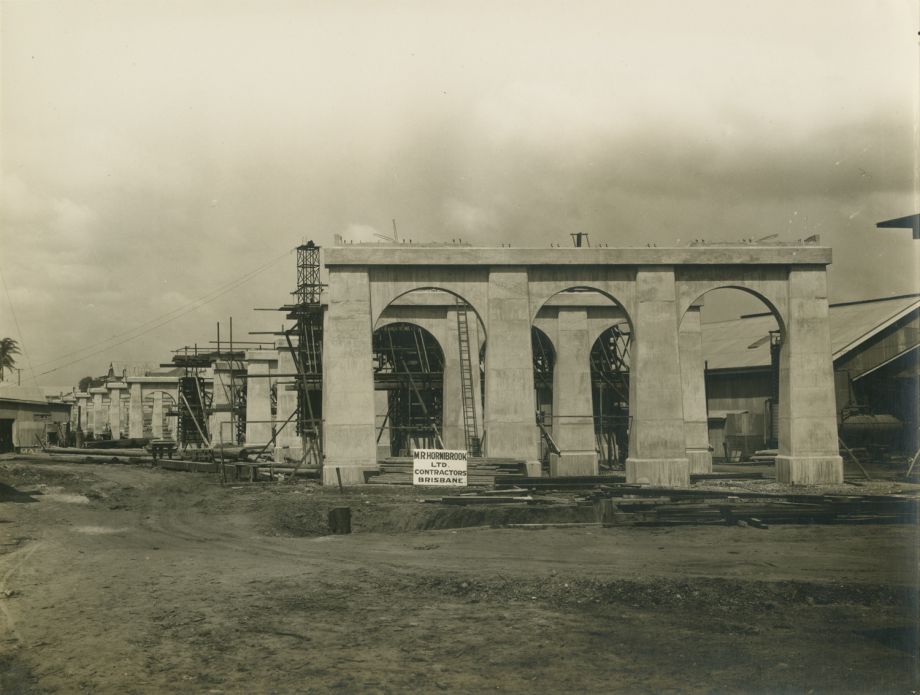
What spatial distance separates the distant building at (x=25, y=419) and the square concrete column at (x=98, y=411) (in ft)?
20.9

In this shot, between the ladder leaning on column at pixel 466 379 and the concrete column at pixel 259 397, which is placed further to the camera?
the concrete column at pixel 259 397

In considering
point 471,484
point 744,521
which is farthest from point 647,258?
point 744,521

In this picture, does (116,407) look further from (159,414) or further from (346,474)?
(346,474)

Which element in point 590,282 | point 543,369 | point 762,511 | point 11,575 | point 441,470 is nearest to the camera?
point 11,575

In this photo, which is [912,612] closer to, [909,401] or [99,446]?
[909,401]

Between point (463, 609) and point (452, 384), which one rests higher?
point (452, 384)

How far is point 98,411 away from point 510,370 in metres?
58.8

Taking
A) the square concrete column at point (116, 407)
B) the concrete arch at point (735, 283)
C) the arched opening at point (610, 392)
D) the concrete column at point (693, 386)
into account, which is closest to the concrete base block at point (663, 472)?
the concrete arch at point (735, 283)

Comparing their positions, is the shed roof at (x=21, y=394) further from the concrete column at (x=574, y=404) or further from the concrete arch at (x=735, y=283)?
the concrete arch at (x=735, y=283)

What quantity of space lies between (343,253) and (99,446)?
110ft

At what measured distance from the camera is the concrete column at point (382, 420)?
42.9m

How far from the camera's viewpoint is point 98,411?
76312 millimetres

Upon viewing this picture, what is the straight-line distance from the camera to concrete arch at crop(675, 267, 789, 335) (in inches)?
1155

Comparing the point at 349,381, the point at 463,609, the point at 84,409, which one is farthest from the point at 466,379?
the point at 84,409
